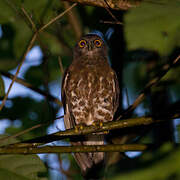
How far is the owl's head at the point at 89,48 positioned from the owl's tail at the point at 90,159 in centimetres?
140

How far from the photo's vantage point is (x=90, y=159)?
4055mm

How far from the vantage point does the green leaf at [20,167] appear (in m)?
2.06

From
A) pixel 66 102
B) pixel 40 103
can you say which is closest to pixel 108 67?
pixel 66 102

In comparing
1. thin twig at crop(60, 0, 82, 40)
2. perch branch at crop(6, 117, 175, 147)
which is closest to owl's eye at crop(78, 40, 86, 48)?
thin twig at crop(60, 0, 82, 40)

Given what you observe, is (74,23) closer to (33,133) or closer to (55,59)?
(55,59)

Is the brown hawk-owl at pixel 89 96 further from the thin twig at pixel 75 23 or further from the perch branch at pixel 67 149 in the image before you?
the perch branch at pixel 67 149

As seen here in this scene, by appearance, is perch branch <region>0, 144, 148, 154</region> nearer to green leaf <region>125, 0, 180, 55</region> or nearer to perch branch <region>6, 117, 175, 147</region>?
perch branch <region>6, 117, 175, 147</region>

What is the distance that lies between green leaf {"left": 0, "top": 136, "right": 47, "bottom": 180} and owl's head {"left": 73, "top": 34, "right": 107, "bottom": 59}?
2670 millimetres

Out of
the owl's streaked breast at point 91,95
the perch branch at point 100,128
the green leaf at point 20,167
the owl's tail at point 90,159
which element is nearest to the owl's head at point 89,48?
the owl's streaked breast at point 91,95

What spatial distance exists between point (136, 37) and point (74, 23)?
353cm

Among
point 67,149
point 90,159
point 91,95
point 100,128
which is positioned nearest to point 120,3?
point 100,128

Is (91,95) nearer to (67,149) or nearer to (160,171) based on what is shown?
(67,149)

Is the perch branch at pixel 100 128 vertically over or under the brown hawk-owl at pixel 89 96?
under

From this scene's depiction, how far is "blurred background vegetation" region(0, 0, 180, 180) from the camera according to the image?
0.98 m
